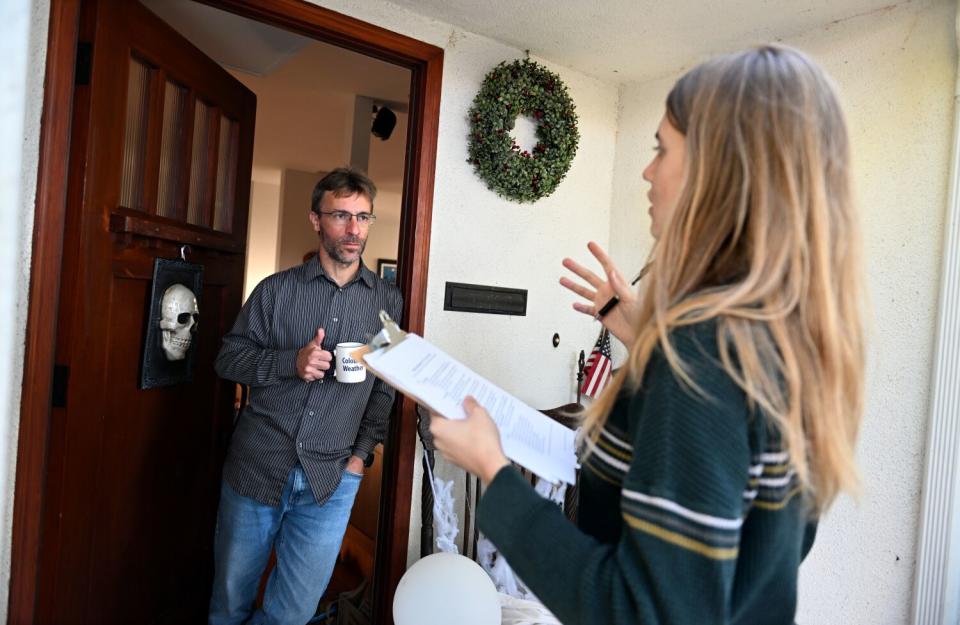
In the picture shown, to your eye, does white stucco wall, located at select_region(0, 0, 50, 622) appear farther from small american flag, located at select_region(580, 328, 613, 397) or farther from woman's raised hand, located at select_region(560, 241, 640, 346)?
small american flag, located at select_region(580, 328, 613, 397)

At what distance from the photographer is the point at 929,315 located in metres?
1.77

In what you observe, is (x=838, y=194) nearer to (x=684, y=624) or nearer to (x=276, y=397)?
(x=684, y=624)

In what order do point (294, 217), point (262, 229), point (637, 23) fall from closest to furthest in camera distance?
1. point (637, 23)
2. point (294, 217)
3. point (262, 229)

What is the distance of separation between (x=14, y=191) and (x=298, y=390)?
0.91 m

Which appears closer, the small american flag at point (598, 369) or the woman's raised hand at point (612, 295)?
the woman's raised hand at point (612, 295)

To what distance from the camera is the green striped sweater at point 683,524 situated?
0.64 metres

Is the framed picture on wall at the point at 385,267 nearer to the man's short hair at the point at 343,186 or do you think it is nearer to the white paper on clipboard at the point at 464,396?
the man's short hair at the point at 343,186

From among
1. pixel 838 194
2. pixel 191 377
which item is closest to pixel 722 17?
pixel 838 194

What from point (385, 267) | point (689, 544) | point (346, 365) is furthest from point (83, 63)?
point (385, 267)

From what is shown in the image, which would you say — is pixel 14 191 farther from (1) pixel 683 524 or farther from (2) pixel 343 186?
(1) pixel 683 524

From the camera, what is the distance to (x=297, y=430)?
6.31 feet

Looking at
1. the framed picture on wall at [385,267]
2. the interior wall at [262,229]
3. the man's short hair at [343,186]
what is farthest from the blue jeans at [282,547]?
the interior wall at [262,229]

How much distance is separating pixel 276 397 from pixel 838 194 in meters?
1.69

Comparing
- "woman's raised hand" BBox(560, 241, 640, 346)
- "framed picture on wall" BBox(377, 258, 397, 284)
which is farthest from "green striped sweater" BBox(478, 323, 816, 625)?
"framed picture on wall" BBox(377, 258, 397, 284)
